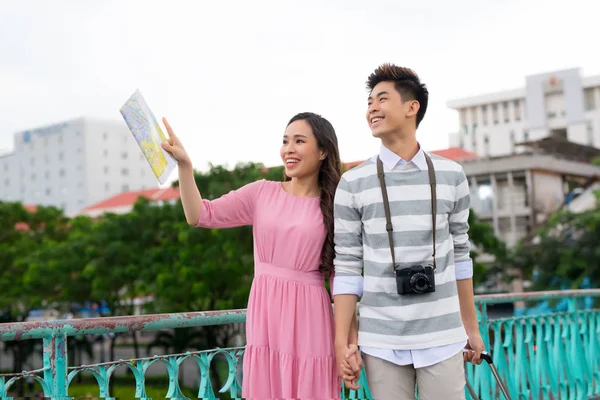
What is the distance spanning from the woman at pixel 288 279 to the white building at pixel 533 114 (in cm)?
5393

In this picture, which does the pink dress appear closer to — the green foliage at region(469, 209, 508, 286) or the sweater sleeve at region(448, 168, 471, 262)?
the sweater sleeve at region(448, 168, 471, 262)

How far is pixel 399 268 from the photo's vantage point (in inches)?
95.7

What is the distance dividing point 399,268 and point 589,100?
70.8 meters

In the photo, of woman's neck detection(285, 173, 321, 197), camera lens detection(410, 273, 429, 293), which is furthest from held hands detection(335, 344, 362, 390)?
woman's neck detection(285, 173, 321, 197)

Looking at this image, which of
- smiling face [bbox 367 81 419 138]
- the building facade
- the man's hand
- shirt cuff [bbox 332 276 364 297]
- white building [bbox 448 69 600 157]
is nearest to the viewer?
shirt cuff [bbox 332 276 364 297]

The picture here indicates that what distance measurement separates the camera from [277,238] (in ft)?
8.99

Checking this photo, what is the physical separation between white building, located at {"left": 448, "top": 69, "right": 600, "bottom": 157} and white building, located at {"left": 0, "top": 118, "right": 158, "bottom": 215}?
Answer: 34.5 m

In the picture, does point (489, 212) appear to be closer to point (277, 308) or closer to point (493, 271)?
point (493, 271)

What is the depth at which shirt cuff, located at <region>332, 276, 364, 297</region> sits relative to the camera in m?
2.49

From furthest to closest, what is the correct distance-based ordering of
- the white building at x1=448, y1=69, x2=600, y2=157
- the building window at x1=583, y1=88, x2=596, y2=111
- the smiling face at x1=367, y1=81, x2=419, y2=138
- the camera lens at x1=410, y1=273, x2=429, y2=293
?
1. the building window at x1=583, y1=88, x2=596, y2=111
2. the white building at x1=448, y1=69, x2=600, y2=157
3. the smiling face at x1=367, y1=81, x2=419, y2=138
4. the camera lens at x1=410, y1=273, x2=429, y2=293

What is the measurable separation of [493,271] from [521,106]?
48.0 meters

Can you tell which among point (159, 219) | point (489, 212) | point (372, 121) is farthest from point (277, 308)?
point (489, 212)

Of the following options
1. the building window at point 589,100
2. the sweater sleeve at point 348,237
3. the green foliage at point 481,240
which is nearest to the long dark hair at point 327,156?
the sweater sleeve at point 348,237

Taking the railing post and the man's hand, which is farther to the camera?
the man's hand
